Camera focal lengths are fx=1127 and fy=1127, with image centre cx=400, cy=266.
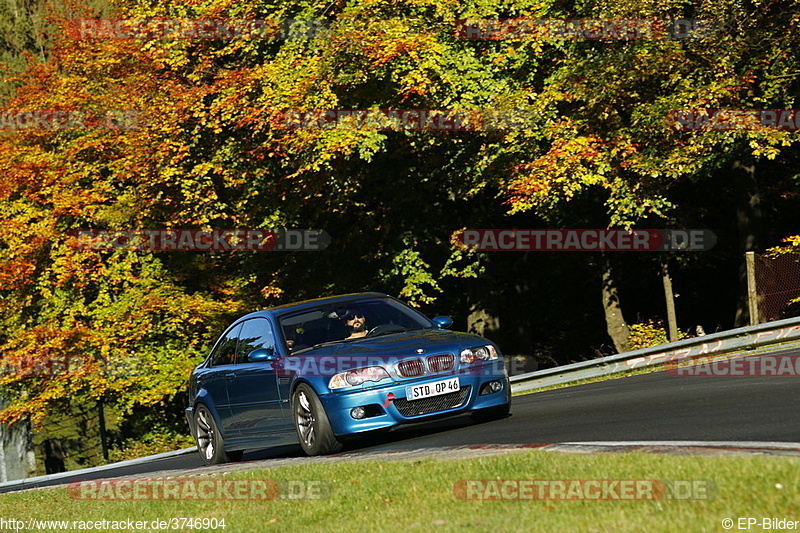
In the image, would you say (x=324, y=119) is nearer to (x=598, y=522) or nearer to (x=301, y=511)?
(x=301, y=511)

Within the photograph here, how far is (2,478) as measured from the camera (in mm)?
36500

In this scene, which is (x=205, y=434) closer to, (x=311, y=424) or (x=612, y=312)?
(x=311, y=424)

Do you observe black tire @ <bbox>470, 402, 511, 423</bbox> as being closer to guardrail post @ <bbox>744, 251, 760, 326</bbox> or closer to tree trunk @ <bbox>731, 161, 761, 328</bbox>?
guardrail post @ <bbox>744, 251, 760, 326</bbox>

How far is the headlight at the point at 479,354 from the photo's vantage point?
433 inches

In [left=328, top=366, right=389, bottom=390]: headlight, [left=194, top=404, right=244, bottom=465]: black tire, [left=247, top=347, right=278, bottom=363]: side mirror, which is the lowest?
[left=194, top=404, right=244, bottom=465]: black tire

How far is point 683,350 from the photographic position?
17.9m

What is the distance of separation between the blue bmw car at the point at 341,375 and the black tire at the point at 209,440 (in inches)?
1.0

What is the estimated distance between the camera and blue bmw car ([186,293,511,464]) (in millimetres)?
10695

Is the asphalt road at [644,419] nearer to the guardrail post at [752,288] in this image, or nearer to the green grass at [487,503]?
the green grass at [487,503]

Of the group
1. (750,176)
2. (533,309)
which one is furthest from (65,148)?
(750,176)

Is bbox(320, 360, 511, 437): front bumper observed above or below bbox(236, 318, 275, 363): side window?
below

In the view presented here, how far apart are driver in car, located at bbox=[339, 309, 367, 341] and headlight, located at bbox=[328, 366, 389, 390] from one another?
947mm

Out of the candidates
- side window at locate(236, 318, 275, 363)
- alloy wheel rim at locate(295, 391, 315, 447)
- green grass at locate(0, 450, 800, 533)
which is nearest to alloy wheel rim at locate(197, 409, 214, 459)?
side window at locate(236, 318, 275, 363)

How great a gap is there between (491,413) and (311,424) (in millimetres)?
2012
